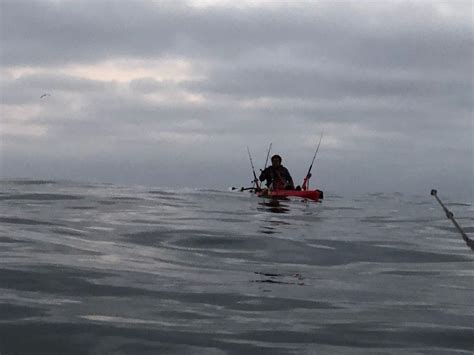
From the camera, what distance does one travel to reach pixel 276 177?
27.0 meters

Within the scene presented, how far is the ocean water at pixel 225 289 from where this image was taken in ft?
16.4

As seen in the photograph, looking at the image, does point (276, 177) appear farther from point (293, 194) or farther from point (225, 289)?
point (225, 289)

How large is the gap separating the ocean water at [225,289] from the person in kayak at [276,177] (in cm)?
1284

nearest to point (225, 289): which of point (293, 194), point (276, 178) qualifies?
point (293, 194)

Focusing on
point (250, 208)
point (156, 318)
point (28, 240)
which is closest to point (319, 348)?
point (156, 318)

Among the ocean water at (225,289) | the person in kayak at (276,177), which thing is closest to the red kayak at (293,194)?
the person in kayak at (276,177)

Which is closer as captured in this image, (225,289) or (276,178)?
(225,289)

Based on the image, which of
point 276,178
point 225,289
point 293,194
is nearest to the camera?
point 225,289

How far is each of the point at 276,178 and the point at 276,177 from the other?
46mm

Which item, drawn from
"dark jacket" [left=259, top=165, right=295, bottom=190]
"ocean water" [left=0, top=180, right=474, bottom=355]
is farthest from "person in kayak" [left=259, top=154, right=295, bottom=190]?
"ocean water" [left=0, top=180, right=474, bottom=355]

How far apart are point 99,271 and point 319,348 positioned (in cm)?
355

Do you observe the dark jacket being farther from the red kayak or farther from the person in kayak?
the red kayak

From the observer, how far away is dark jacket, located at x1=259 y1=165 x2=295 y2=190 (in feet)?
87.9

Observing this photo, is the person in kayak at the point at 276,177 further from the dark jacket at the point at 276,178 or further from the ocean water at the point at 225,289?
the ocean water at the point at 225,289
